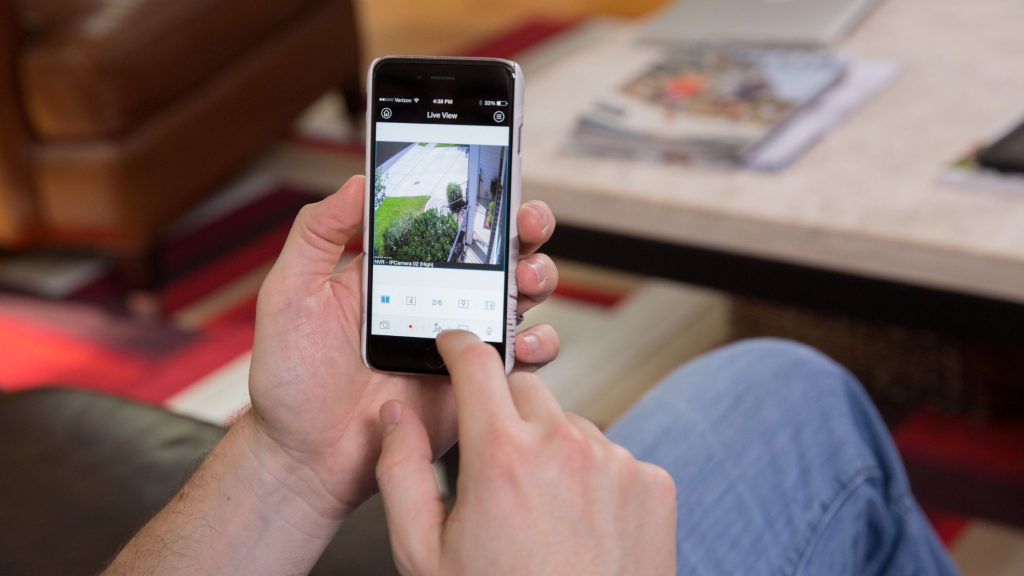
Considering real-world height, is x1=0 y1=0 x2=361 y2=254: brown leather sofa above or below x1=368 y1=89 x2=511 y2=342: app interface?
below

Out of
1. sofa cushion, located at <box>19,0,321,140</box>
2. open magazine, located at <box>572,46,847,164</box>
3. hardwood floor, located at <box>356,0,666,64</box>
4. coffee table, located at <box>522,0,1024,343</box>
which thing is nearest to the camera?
coffee table, located at <box>522,0,1024,343</box>

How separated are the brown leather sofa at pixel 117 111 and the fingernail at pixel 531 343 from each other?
4.60 feet

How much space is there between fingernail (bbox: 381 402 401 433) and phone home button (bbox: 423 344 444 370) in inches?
3.6

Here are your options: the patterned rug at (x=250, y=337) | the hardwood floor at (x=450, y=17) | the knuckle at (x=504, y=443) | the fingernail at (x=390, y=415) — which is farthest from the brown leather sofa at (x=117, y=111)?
the knuckle at (x=504, y=443)

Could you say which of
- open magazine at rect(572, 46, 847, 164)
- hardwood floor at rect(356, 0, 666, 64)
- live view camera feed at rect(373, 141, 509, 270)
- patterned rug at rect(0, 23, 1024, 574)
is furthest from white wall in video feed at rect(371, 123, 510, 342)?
hardwood floor at rect(356, 0, 666, 64)

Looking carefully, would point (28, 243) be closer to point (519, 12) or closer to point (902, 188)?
point (902, 188)

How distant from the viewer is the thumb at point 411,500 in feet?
1.82

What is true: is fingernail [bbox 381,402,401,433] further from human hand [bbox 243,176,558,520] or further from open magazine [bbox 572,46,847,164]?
open magazine [bbox 572,46,847,164]

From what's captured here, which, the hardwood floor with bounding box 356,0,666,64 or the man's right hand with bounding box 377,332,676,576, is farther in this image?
the hardwood floor with bounding box 356,0,666,64

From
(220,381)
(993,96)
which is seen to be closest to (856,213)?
(993,96)

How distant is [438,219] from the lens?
2.41 ft

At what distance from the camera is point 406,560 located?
1.83ft

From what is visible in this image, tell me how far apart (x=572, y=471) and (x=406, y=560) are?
0.09 m

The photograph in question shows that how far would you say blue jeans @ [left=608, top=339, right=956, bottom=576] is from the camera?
82 cm
